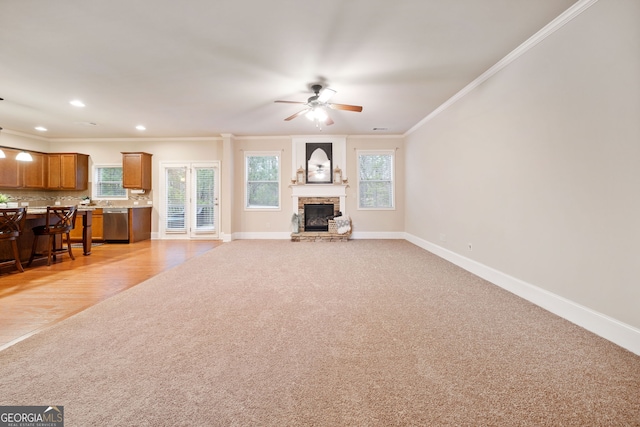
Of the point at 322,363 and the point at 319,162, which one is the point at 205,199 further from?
the point at 322,363

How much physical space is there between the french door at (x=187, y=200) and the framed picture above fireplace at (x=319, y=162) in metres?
2.62

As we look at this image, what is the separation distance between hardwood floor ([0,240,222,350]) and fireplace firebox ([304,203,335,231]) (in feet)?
8.88

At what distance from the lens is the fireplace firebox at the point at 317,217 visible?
7.32m

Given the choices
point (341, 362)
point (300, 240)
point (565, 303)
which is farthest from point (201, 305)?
point (300, 240)

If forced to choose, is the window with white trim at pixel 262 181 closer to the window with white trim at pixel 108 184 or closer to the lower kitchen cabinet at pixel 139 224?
the lower kitchen cabinet at pixel 139 224

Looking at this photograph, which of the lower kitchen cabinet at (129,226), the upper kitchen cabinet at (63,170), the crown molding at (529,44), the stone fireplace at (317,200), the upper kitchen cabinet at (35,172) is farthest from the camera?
the stone fireplace at (317,200)

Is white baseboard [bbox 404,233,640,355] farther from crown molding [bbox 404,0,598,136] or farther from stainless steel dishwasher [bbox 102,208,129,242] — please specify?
stainless steel dishwasher [bbox 102,208,129,242]

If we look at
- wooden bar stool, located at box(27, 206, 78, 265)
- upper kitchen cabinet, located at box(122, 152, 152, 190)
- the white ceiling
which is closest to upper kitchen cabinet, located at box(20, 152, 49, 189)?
upper kitchen cabinet, located at box(122, 152, 152, 190)

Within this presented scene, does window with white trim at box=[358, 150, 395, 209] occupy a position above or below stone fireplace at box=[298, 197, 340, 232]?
above

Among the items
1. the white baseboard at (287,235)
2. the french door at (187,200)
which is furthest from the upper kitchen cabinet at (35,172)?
the white baseboard at (287,235)

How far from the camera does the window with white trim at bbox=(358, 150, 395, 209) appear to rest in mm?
7234

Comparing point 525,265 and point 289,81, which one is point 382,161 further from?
point 525,265

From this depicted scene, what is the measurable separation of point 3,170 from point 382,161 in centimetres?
909

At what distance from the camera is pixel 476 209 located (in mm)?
3867
